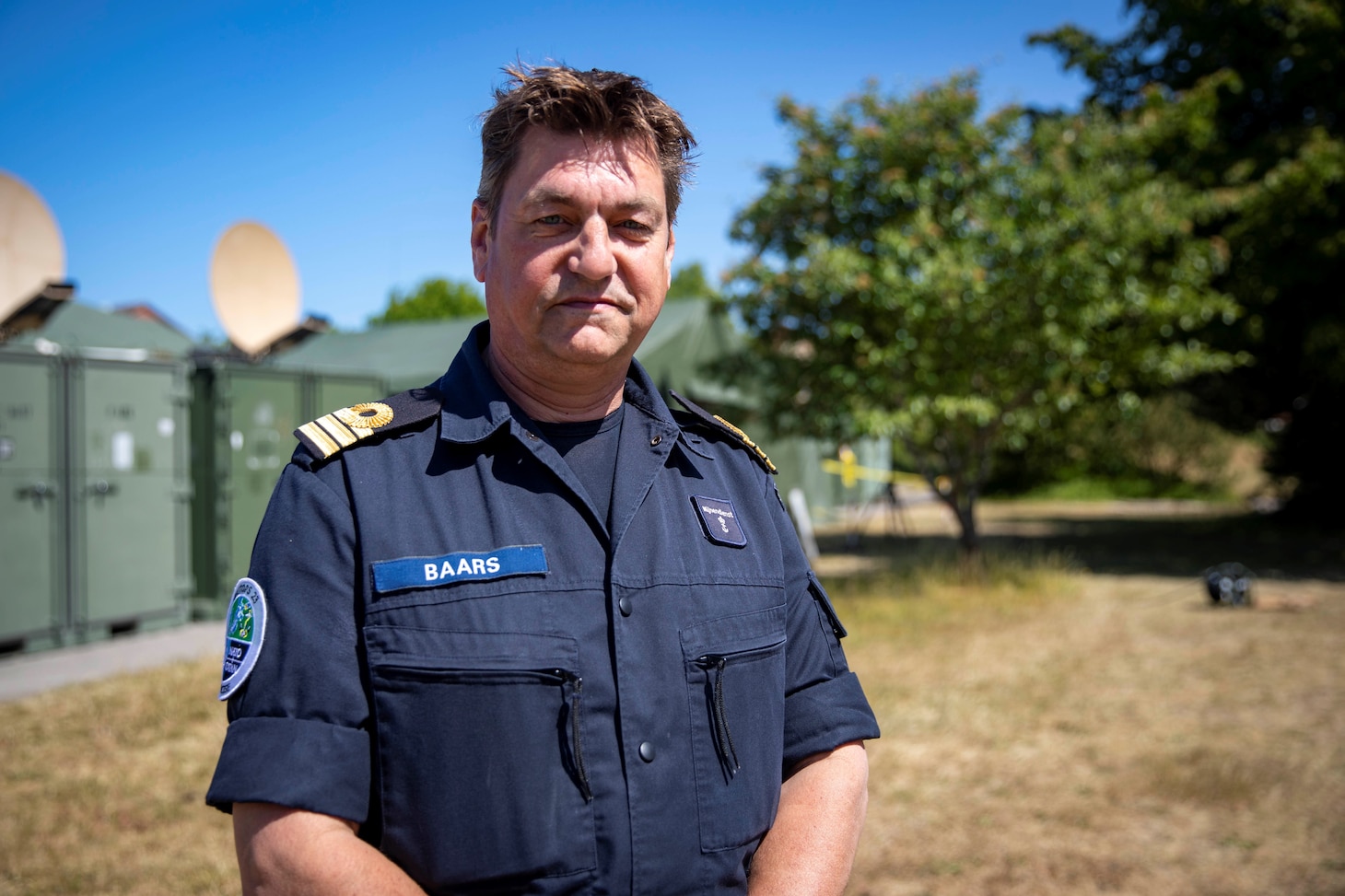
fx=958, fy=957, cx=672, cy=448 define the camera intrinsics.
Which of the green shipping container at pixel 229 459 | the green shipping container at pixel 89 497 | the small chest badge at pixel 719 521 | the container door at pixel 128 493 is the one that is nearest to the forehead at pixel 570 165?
the small chest badge at pixel 719 521

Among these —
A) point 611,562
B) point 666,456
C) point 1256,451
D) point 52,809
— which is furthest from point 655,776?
point 1256,451

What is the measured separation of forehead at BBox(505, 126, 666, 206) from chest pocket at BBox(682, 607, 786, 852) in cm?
72

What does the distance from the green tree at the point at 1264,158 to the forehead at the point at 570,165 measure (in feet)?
37.3

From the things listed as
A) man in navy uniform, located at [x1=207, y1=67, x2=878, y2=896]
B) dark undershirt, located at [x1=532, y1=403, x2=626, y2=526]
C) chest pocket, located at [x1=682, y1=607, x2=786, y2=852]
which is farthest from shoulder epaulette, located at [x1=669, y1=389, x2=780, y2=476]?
chest pocket, located at [x1=682, y1=607, x2=786, y2=852]

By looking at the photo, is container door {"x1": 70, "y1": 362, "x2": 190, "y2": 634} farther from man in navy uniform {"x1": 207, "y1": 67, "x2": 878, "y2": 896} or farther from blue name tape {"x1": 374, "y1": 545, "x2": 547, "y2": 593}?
blue name tape {"x1": 374, "y1": 545, "x2": 547, "y2": 593}

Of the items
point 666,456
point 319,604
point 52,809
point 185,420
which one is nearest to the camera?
point 319,604

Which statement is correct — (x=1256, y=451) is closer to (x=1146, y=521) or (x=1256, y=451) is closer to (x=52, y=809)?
(x=1146, y=521)

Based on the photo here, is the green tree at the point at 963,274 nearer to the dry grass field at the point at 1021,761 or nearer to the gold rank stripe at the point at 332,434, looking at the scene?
the dry grass field at the point at 1021,761

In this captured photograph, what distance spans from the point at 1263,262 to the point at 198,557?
39.3ft

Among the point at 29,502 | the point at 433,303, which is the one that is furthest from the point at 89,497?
the point at 433,303

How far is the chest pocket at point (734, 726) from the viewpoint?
146cm

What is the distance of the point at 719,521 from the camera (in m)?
1.64

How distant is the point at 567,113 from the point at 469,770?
0.98m

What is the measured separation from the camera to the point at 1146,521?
754 inches
